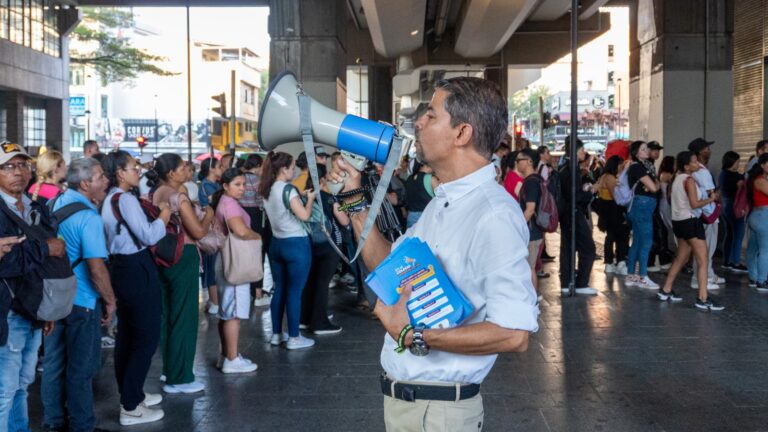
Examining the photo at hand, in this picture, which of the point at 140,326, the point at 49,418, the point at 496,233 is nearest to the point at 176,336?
the point at 140,326

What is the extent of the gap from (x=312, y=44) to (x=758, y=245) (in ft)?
26.6

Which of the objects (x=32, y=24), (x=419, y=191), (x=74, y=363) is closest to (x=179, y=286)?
(x=74, y=363)

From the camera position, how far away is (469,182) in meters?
2.40

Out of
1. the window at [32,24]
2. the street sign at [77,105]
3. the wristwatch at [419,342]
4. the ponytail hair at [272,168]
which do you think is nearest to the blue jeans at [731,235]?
the ponytail hair at [272,168]

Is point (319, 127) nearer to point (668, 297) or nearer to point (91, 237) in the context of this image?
point (91, 237)

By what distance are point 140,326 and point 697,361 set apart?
4304 millimetres

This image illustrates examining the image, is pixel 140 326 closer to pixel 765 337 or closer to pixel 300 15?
pixel 765 337

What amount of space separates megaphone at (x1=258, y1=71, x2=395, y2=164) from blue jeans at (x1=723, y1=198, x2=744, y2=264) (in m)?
9.92

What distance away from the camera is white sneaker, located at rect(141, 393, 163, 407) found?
5531mm

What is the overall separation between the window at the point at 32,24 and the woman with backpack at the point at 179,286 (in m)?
21.4

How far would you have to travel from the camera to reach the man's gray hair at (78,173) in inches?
190

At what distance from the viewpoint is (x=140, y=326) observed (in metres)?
5.16

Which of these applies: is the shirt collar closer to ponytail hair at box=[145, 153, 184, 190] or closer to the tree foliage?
ponytail hair at box=[145, 153, 184, 190]

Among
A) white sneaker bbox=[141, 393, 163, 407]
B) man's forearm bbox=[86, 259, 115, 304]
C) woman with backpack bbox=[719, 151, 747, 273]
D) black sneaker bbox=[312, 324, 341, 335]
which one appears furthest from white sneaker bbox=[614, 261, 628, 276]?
man's forearm bbox=[86, 259, 115, 304]
